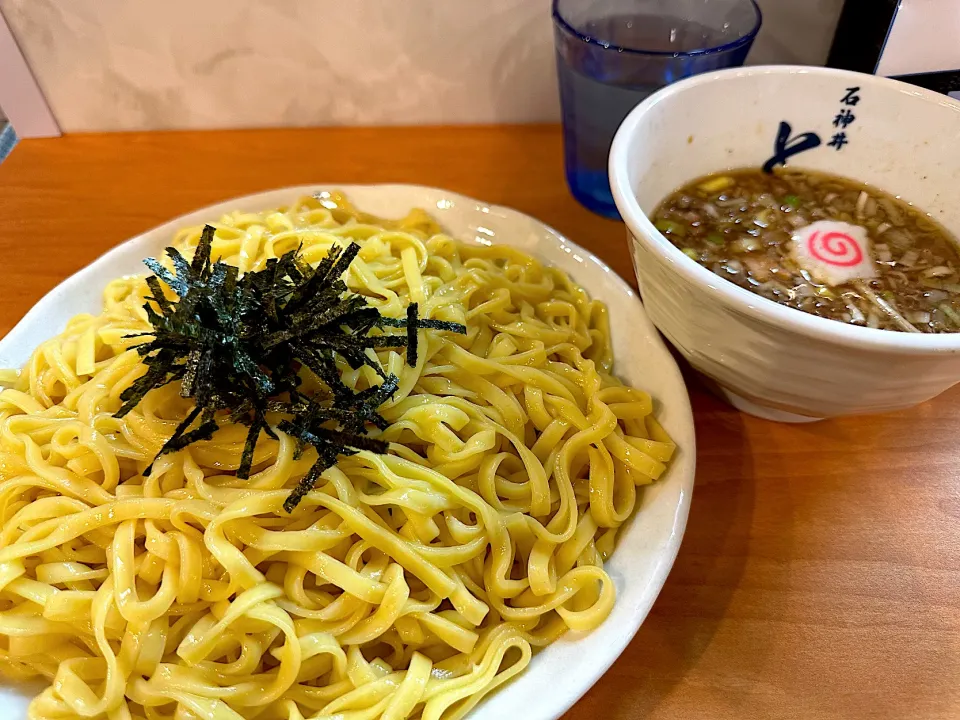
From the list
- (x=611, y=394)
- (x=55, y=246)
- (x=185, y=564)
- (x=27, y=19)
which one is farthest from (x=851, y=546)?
(x=27, y=19)

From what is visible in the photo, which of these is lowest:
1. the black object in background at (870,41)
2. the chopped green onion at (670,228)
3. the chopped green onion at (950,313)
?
the chopped green onion at (950,313)

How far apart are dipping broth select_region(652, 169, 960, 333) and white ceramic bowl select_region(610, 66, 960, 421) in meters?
0.04

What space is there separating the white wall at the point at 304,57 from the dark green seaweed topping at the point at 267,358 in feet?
3.34

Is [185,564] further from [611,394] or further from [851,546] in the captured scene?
[851,546]

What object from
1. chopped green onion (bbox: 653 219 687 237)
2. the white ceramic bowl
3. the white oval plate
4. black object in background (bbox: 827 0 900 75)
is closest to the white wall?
black object in background (bbox: 827 0 900 75)

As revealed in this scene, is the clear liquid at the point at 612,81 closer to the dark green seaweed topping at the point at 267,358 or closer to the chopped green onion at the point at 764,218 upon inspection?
the chopped green onion at the point at 764,218

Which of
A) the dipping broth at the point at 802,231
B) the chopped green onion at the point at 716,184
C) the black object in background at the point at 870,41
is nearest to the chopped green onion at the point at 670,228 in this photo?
the dipping broth at the point at 802,231

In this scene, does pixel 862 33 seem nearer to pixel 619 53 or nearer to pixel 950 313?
pixel 619 53

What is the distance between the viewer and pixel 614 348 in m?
1.37

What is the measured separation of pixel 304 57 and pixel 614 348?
1.24 meters

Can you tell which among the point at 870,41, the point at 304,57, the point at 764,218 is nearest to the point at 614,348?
the point at 764,218

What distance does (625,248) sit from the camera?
66.0 inches

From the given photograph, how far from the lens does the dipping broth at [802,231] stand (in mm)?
1128

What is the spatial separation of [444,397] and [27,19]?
1621mm
